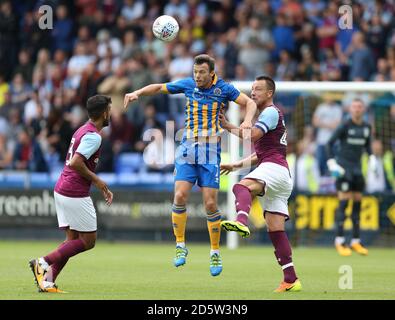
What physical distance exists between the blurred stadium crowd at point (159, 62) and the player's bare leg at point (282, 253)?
926 centimetres

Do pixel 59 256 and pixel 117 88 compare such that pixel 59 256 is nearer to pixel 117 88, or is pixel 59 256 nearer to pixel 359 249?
pixel 359 249

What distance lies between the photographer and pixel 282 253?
1077 cm

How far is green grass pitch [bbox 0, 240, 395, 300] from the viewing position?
1029 cm

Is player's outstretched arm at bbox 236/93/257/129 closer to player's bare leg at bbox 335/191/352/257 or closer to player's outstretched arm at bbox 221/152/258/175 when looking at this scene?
player's outstretched arm at bbox 221/152/258/175

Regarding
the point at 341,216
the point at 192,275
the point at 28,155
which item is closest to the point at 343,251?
the point at 341,216

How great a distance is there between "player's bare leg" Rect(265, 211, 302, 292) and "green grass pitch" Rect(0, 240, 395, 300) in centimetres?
16

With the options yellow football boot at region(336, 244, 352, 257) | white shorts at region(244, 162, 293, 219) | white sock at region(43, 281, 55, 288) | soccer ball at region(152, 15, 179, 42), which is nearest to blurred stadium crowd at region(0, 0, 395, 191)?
yellow football boot at region(336, 244, 352, 257)

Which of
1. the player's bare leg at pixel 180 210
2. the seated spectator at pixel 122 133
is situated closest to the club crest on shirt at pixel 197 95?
the player's bare leg at pixel 180 210

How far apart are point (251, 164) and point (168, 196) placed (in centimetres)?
892

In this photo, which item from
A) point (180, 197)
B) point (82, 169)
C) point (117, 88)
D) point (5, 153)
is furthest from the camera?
point (5, 153)

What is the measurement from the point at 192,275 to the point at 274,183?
260cm

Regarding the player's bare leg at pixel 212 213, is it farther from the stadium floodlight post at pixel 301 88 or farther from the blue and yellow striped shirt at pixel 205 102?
the stadium floodlight post at pixel 301 88

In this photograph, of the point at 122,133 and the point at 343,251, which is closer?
the point at 343,251
